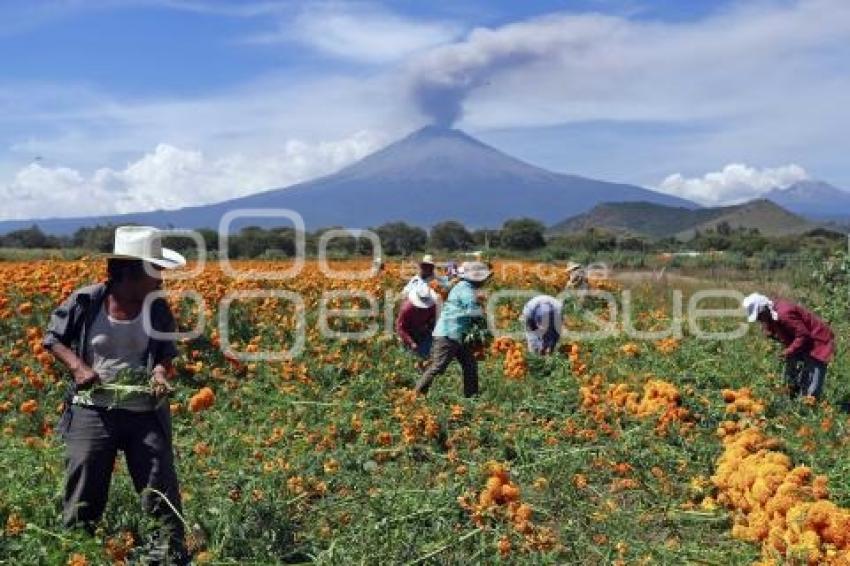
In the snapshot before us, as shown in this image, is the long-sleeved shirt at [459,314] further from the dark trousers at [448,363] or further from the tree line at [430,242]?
the tree line at [430,242]

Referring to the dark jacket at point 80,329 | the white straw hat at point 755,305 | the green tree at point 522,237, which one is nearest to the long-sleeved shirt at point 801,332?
the white straw hat at point 755,305

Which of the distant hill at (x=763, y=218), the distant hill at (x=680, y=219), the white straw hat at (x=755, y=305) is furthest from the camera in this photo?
the distant hill at (x=680, y=219)

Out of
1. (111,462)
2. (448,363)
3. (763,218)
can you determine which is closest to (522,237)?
(448,363)

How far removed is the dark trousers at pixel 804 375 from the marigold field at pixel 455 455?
0.19 meters

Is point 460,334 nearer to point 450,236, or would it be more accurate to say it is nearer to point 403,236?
point 450,236

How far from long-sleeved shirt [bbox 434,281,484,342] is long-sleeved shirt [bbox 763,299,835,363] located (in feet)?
8.81

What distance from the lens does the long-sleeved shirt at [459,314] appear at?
841 cm

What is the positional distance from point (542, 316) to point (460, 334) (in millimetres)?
2283

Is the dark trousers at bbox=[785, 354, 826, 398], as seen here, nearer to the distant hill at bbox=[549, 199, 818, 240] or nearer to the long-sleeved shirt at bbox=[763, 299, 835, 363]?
the long-sleeved shirt at bbox=[763, 299, 835, 363]

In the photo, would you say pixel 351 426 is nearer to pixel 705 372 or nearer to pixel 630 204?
pixel 705 372

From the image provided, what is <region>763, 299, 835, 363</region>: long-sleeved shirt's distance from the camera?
26.6 ft

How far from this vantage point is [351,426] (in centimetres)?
678

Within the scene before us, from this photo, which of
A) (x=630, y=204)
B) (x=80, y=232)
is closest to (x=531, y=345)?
(x=80, y=232)

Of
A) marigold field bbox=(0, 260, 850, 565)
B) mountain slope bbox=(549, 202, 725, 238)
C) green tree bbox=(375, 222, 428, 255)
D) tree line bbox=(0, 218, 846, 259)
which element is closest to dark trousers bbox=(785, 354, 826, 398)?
marigold field bbox=(0, 260, 850, 565)
